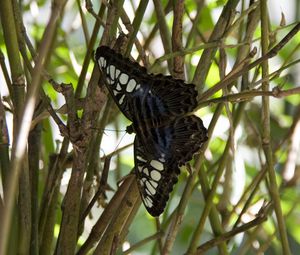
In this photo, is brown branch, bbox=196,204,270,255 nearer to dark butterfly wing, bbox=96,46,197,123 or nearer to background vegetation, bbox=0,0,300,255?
background vegetation, bbox=0,0,300,255

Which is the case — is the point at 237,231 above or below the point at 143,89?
below

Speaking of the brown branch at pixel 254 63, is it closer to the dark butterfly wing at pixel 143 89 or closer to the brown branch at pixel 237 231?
the dark butterfly wing at pixel 143 89

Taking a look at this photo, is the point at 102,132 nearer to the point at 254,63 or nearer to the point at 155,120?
the point at 155,120

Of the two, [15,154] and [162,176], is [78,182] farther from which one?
[15,154]

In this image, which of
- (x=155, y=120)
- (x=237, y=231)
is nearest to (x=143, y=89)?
(x=155, y=120)

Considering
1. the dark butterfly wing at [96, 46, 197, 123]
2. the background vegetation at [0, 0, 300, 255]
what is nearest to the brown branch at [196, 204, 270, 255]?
the background vegetation at [0, 0, 300, 255]

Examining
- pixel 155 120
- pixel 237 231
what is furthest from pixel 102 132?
pixel 237 231

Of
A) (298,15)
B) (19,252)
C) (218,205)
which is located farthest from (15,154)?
(298,15)
